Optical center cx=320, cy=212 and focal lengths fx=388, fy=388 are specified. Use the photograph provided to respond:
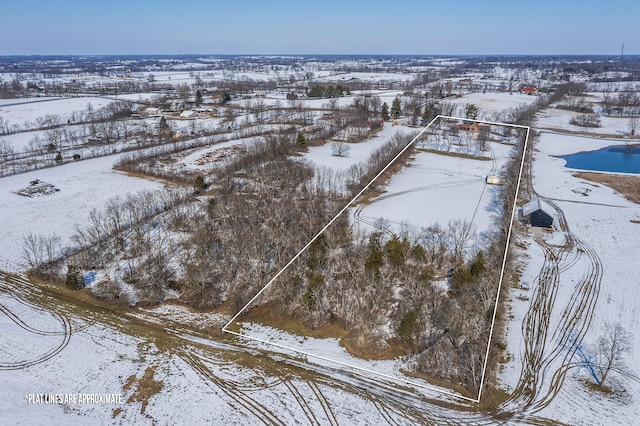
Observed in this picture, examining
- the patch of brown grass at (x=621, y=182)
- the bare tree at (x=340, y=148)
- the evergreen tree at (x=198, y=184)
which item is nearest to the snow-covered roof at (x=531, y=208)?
the patch of brown grass at (x=621, y=182)

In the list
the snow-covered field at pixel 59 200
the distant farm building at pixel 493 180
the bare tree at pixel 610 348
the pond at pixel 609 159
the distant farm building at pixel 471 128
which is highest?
the distant farm building at pixel 471 128

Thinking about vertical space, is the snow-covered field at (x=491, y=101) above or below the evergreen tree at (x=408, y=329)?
above

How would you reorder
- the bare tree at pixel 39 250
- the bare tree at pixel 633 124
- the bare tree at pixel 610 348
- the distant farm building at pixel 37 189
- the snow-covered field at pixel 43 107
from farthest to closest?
the snow-covered field at pixel 43 107
the bare tree at pixel 633 124
the distant farm building at pixel 37 189
the bare tree at pixel 39 250
the bare tree at pixel 610 348

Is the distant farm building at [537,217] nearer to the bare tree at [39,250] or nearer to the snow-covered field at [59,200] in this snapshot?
the snow-covered field at [59,200]

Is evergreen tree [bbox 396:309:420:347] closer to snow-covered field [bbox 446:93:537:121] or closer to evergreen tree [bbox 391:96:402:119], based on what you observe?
evergreen tree [bbox 391:96:402:119]

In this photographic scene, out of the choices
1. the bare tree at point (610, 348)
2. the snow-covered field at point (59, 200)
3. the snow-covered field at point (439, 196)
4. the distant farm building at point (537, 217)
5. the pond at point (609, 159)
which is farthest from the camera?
the pond at point (609, 159)

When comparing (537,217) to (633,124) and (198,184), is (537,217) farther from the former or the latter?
(633,124)

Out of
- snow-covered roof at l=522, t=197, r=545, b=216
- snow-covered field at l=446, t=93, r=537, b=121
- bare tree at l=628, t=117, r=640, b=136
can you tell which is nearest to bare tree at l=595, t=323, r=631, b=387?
snow-covered roof at l=522, t=197, r=545, b=216
